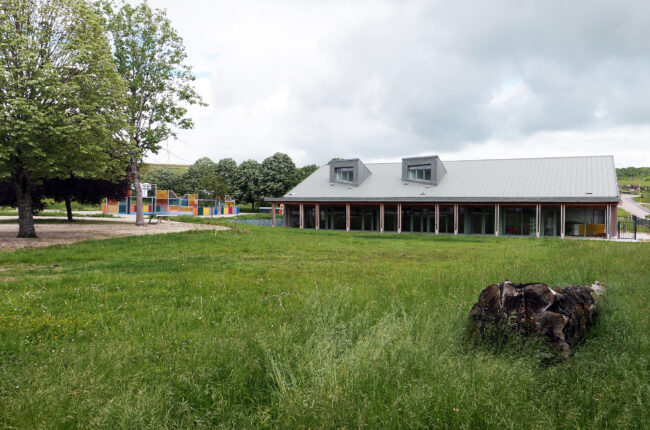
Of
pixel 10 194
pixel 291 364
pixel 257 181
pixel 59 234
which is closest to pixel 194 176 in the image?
pixel 257 181

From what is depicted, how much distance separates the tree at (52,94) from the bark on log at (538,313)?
16231 millimetres

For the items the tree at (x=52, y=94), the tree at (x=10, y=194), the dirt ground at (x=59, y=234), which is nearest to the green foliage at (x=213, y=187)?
the tree at (x=10, y=194)

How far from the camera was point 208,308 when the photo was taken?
5969 millimetres

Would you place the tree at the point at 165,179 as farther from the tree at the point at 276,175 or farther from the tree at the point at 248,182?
the tree at the point at 276,175

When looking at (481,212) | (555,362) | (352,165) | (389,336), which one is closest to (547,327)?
(555,362)

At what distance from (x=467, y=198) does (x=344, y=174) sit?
13194mm

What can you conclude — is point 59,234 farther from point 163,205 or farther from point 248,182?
point 248,182

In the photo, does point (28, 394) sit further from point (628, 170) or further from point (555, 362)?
point (628, 170)

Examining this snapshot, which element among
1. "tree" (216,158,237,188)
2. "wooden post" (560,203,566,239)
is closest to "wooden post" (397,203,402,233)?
"wooden post" (560,203,566,239)

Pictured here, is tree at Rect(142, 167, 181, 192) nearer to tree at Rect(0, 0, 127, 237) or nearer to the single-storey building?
the single-storey building

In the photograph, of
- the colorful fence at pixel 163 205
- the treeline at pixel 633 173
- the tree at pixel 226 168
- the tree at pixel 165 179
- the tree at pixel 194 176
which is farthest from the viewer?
the treeline at pixel 633 173

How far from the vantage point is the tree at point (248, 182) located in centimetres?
7062

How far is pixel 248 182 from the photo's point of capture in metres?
71.7

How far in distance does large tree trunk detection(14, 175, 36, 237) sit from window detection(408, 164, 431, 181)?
2803 cm
